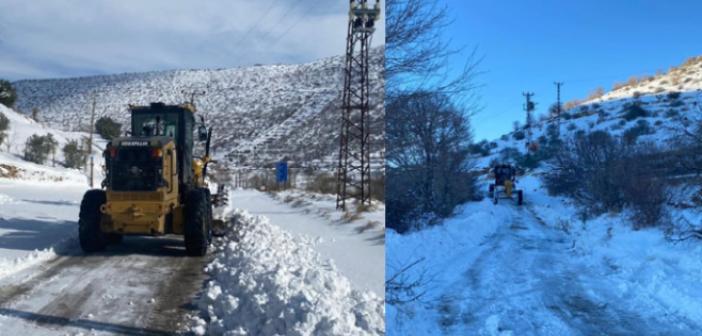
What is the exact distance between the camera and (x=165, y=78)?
42.2m

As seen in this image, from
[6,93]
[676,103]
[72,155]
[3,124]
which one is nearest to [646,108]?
[676,103]

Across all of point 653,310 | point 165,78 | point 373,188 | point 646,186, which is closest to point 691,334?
point 653,310

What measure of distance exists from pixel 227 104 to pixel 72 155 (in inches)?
455

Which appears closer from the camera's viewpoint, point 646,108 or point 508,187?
point 508,187

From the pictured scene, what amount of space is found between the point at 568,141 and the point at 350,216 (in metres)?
6.23

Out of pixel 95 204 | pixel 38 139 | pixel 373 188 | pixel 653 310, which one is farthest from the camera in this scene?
pixel 38 139

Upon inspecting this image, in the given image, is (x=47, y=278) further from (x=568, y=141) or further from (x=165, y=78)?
(x=165, y=78)

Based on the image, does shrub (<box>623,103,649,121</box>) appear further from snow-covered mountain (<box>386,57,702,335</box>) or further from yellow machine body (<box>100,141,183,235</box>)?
yellow machine body (<box>100,141,183,235</box>)

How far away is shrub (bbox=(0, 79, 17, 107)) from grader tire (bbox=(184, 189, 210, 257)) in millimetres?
20672

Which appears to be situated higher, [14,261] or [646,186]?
[646,186]

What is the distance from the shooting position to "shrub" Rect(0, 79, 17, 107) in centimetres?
2613

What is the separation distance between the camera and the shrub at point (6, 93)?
85.7 feet

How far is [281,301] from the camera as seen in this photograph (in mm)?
4777

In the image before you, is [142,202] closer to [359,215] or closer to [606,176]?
[359,215]
